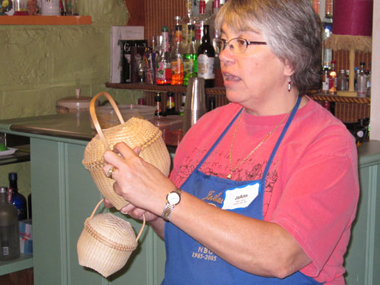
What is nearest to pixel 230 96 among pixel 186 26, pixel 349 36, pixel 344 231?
pixel 344 231

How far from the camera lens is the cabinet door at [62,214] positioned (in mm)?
2336

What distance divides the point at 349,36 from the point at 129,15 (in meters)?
1.68

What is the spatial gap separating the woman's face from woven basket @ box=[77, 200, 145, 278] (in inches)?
15.0

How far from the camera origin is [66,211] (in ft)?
8.09

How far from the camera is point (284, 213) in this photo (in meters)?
1.14

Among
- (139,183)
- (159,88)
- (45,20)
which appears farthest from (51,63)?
(139,183)

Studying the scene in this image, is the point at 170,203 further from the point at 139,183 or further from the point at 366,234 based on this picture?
the point at 366,234

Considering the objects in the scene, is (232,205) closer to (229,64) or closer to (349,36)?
(229,64)

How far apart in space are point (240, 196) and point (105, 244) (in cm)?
33

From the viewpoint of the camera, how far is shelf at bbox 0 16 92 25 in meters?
3.02

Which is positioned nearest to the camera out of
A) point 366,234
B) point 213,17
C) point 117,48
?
point 366,234

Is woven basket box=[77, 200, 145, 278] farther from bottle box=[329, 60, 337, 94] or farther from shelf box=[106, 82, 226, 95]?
shelf box=[106, 82, 226, 95]

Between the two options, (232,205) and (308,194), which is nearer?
(308,194)

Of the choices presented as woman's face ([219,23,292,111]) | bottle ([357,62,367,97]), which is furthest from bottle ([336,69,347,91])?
woman's face ([219,23,292,111])
